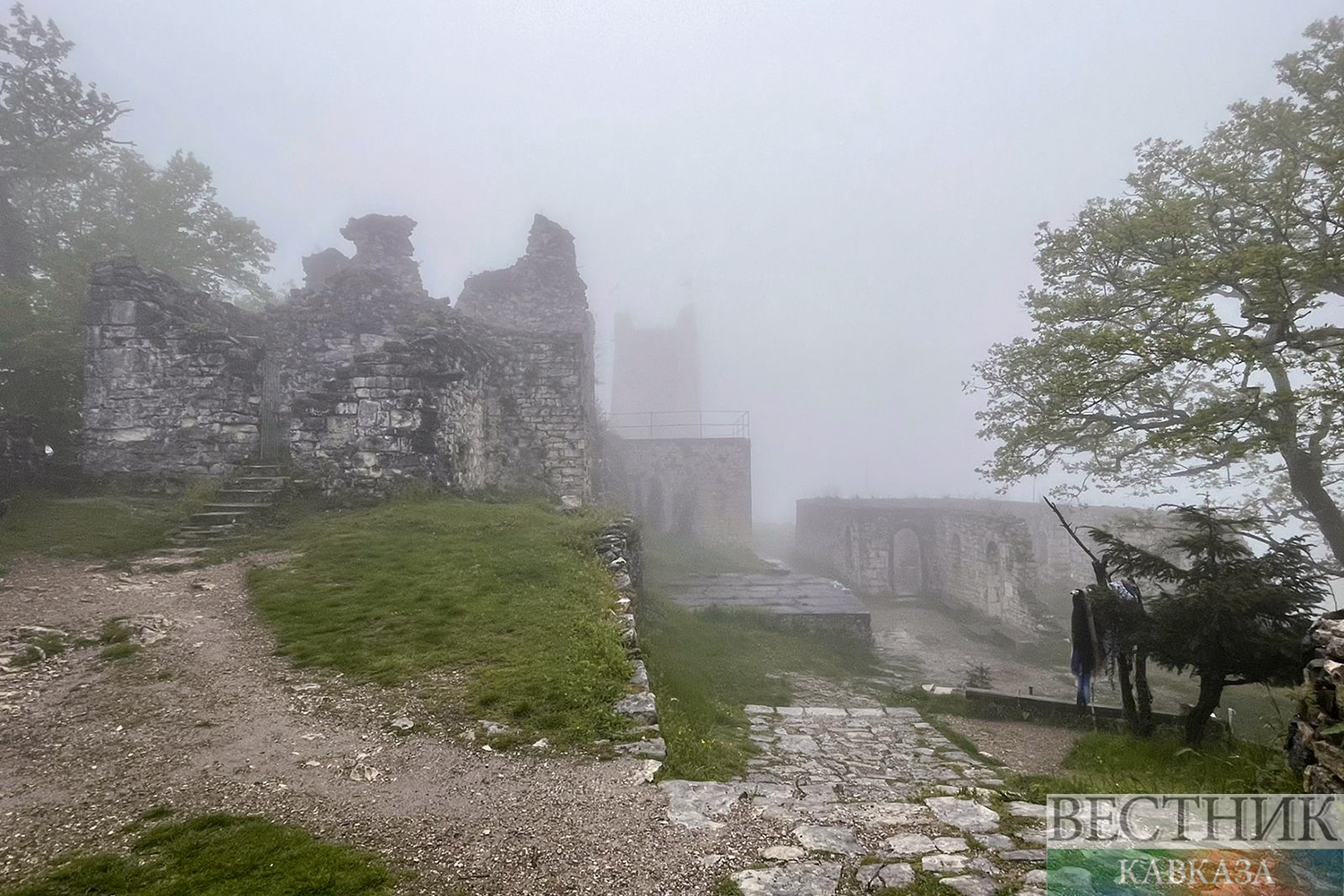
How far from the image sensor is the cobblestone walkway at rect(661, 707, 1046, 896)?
A: 10.6 feet

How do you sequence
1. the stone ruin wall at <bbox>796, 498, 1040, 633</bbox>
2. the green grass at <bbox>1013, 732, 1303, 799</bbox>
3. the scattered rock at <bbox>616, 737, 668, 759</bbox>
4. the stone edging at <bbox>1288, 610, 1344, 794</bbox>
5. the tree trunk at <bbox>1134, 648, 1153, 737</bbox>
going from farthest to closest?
the stone ruin wall at <bbox>796, 498, 1040, 633</bbox> → the tree trunk at <bbox>1134, 648, 1153, 737</bbox> → the scattered rock at <bbox>616, 737, 668, 759</bbox> → the green grass at <bbox>1013, 732, 1303, 799</bbox> → the stone edging at <bbox>1288, 610, 1344, 794</bbox>

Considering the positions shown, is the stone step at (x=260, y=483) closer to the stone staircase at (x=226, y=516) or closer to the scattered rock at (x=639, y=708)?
the stone staircase at (x=226, y=516)

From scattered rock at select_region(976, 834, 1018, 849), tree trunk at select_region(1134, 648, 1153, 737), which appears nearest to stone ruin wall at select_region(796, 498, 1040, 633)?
tree trunk at select_region(1134, 648, 1153, 737)

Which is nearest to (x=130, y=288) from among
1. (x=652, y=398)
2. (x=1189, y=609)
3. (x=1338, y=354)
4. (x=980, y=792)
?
(x=980, y=792)

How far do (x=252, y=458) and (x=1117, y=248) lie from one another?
17438mm

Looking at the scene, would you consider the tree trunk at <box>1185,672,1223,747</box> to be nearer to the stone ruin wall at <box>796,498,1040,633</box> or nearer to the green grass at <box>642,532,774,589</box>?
the stone ruin wall at <box>796,498,1040,633</box>

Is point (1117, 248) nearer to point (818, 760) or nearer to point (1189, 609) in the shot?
point (1189, 609)

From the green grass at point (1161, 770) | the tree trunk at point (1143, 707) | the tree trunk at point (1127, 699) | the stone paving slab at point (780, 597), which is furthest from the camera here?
the stone paving slab at point (780, 597)

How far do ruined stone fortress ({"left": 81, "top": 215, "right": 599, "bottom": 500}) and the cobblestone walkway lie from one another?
9490 millimetres

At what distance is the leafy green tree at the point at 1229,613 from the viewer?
17.3ft

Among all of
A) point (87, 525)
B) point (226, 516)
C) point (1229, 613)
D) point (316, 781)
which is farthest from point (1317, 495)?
point (87, 525)

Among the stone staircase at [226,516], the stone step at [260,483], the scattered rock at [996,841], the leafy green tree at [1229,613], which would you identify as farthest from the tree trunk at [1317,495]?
the stone step at [260,483]

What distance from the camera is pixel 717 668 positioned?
10211mm

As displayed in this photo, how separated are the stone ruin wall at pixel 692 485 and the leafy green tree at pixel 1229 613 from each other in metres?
21.5
